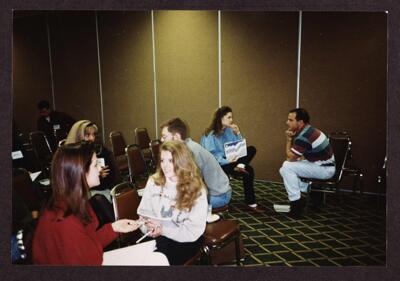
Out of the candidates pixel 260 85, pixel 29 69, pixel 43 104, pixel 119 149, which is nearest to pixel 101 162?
pixel 43 104

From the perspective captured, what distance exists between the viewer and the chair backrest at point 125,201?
2668 millimetres

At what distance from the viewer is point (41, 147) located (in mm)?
4293

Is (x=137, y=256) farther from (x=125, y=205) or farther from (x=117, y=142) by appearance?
(x=117, y=142)

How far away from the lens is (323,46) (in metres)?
4.38

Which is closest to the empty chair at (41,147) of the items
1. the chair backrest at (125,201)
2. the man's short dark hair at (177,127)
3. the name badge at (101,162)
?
the name badge at (101,162)

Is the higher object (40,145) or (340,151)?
(40,145)

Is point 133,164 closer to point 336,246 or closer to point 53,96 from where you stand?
point 53,96

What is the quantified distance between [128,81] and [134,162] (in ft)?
3.97

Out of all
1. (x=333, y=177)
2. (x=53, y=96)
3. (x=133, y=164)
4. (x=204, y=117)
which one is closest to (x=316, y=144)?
(x=333, y=177)

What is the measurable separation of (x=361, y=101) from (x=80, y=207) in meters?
3.21

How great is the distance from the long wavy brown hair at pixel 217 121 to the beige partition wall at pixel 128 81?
0.79 metres

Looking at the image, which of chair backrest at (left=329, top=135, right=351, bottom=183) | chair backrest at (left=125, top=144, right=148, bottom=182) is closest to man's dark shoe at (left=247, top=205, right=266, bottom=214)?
chair backrest at (left=329, top=135, right=351, bottom=183)

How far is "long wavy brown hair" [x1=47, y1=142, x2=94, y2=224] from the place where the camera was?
2117mm

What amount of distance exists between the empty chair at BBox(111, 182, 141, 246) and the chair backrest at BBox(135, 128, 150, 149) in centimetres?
217
